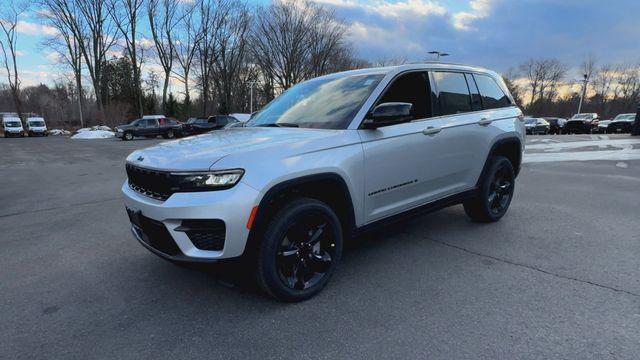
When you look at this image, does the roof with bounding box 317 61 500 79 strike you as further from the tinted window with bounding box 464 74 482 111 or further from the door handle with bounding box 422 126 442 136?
the door handle with bounding box 422 126 442 136

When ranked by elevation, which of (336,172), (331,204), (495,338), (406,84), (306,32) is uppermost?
(306,32)

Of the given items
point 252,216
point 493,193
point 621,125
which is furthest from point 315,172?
point 621,125

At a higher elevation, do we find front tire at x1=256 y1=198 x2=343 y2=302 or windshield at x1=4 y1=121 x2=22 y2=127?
windshield at x1=4 y1=121 x2=22 y2=127

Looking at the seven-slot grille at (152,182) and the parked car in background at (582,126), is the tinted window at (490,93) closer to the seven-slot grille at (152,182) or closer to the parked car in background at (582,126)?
the seven-slot grille at (152,182)

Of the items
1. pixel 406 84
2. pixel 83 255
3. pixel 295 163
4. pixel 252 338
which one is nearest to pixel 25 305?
pixel 83 255

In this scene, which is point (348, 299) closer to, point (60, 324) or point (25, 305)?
point (60, 324)

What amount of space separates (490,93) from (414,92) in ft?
5.17

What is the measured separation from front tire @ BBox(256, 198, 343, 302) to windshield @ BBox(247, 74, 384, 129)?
2.71ft

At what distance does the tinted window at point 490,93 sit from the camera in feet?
15.2

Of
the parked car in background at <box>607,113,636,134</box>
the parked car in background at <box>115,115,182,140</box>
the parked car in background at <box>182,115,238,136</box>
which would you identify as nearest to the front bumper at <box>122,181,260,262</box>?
the parked car in background at <box>182,115,238,136</box>

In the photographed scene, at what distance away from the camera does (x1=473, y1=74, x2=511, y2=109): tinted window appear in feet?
15.2

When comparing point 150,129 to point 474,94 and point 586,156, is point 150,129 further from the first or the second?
point 474,94

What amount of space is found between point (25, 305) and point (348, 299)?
260cm

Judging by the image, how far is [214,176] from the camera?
249 centimetres
